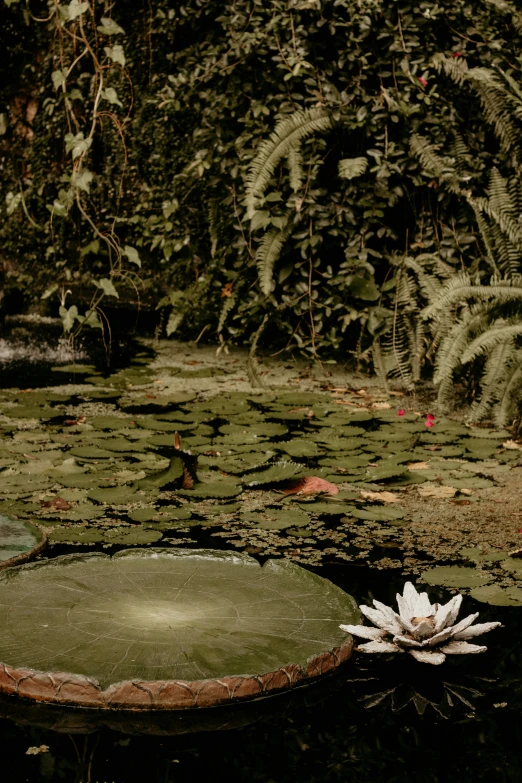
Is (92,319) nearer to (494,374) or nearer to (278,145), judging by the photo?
(278,145)

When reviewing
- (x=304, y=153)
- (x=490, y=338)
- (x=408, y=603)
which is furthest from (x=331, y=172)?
(x=408, y=603)

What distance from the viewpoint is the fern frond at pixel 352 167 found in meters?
5.43

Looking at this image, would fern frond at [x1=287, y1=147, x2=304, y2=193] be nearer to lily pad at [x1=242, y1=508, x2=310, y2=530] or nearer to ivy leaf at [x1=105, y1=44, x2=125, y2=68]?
ivy leaf at [x1=105, y1=44, x2=125, y2=68]

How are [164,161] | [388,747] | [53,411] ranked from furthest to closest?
[164,161]
[53,411]
[388,747]

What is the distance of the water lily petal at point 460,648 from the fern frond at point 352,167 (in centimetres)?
349

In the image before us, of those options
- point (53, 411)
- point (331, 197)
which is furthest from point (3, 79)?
point (53, 411)

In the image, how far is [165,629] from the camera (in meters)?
2.34

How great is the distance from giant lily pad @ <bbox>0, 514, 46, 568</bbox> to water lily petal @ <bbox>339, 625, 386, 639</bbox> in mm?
998

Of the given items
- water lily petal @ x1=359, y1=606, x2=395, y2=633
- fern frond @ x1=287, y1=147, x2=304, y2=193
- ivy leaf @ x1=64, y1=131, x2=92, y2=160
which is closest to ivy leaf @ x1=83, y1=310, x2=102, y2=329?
ivy leaf @ x1=64, y1=131, x2=92, y2=160

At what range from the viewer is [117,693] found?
2.10m

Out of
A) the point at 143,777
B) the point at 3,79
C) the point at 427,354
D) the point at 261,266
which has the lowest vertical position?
the point at 143,777

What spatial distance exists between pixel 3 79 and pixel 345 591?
19.6 feet

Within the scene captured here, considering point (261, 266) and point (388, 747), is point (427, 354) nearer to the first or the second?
point (261, 266)

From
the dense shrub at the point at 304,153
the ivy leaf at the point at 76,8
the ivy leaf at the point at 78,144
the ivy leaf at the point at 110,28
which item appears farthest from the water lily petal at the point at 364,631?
the ivy leaf at the point at 110,28
